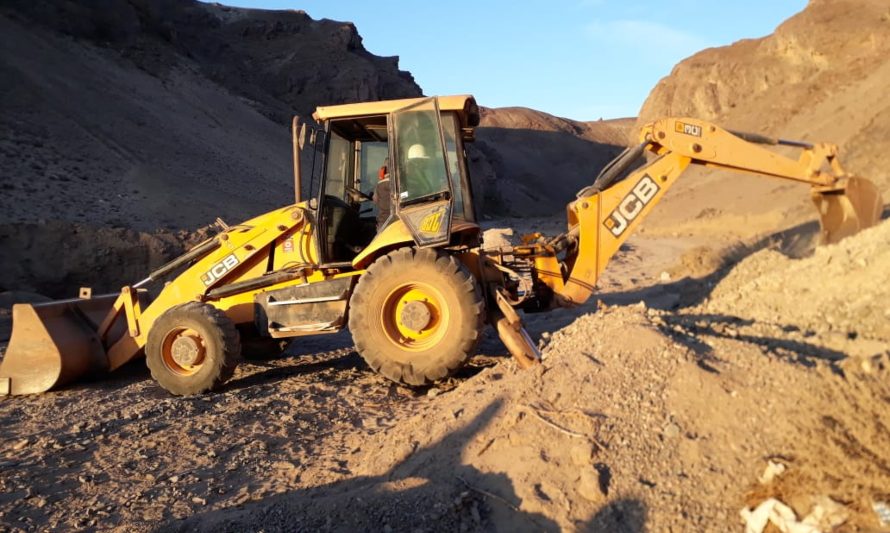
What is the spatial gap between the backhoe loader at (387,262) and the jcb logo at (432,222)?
0.5 inches

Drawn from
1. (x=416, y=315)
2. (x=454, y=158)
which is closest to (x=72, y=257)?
(x=454, y=158)

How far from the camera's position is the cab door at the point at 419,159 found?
6.27 m

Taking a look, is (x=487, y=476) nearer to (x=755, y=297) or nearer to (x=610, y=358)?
(x=610, y=358)

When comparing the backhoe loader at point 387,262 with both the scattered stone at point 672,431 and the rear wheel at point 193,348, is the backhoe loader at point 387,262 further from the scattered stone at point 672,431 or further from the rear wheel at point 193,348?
the scattered stone at point 672,431

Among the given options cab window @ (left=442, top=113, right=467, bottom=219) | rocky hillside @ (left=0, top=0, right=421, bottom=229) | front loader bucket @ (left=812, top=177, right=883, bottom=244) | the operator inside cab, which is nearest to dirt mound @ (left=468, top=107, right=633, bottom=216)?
rocky hillside @ (left=0, top=0, right=421, bottom=229)

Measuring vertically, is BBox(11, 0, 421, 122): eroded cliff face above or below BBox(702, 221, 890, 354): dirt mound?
above

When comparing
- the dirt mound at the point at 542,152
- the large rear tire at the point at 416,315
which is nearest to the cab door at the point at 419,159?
the large rear tire at the point at 416,315

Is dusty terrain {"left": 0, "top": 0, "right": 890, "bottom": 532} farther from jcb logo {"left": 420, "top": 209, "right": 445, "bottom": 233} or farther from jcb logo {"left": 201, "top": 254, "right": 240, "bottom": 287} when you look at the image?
jcb logo {"left": 420, "top": 209, "right": 445, "bottom": 233}

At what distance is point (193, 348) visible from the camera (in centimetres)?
649

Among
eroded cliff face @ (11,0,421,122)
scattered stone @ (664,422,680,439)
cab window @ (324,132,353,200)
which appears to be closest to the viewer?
scattered stone @ (664,422,680,439)

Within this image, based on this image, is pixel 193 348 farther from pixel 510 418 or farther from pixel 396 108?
pixel 510 418

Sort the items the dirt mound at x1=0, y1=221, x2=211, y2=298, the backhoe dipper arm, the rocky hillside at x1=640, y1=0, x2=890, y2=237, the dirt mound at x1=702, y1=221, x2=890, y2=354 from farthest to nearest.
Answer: the rocky hillside at x1=640, y1=0, x2=890, y2=237
the dirt mound at x1=0, y1=221, x2=211, y2=298
the backhoe dipper arm
the dirt mound at x1=702, y1=221, x2=890, y2=354

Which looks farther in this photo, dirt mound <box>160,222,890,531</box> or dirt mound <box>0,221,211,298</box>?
dirt mound <box>0,221,211,298</box>

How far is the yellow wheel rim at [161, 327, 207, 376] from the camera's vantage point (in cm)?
649
